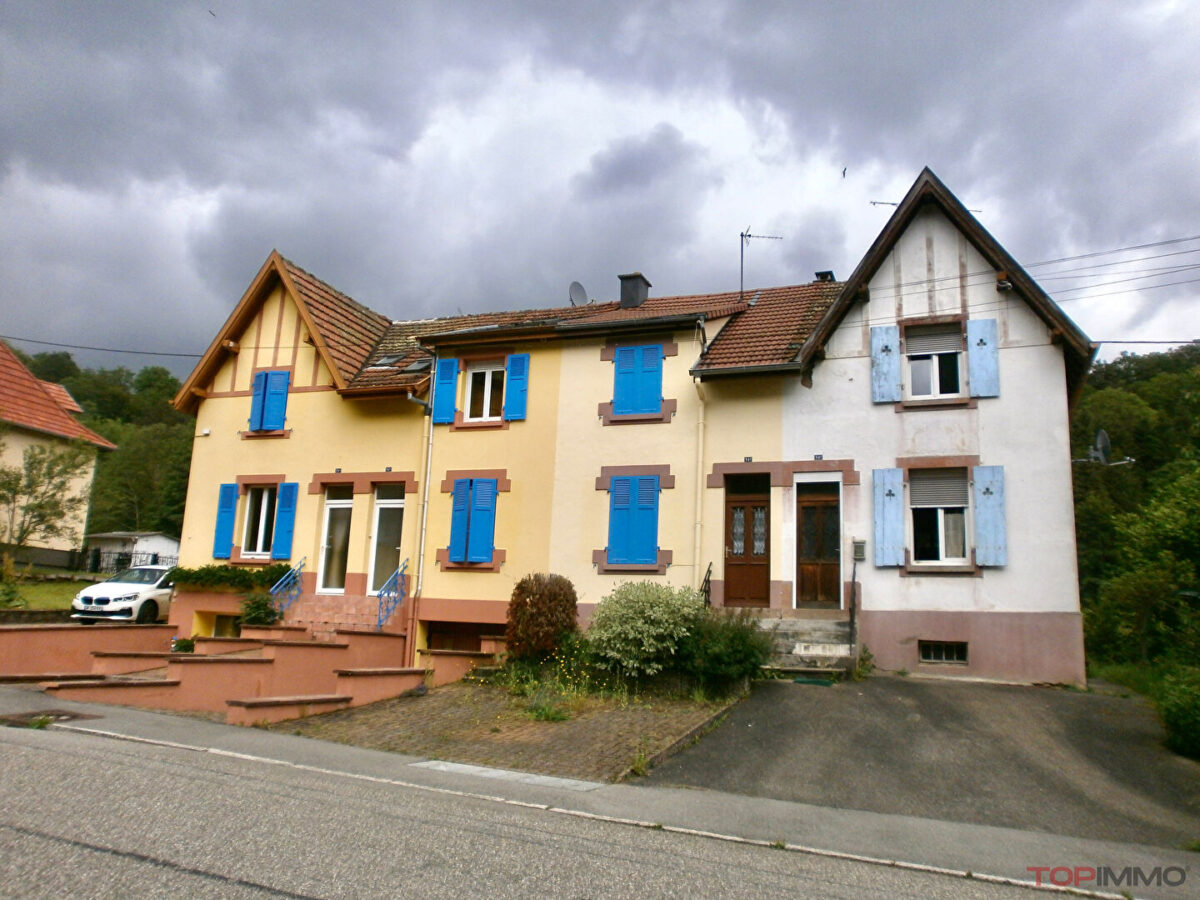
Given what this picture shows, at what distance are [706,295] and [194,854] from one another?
16.9m

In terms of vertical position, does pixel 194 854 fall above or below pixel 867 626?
below

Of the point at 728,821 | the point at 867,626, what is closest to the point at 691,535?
the point at 867,626

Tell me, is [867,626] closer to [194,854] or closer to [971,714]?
[971,714]

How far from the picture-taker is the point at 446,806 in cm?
799

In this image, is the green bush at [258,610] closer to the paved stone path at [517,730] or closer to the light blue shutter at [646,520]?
the paved stone path at [517,730]

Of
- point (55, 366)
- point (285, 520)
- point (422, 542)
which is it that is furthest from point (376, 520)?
point (55, 366)

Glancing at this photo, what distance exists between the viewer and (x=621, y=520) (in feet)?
57.7

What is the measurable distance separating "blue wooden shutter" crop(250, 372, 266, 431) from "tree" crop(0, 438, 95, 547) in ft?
32.3

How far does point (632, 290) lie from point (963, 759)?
1275 centimetres

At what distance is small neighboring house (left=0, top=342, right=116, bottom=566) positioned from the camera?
32719mm

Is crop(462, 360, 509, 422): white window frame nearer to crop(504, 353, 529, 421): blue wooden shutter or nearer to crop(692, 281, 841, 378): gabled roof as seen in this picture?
crop(504, 353, 529, 421): blue wooden shutter

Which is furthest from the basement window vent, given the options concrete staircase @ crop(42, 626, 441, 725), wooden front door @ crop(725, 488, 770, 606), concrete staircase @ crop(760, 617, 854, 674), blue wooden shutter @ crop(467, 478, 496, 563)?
concrete staircase @ crop(42, 626, 441, 725)

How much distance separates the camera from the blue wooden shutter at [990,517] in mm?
15156

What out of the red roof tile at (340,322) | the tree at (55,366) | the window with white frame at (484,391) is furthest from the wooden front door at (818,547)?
the tree at (55,366)
